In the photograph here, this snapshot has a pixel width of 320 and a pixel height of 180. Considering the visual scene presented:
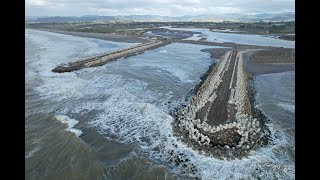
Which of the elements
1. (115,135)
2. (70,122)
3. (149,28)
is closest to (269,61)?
(115,135)

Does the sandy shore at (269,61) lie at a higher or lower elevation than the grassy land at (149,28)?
lower

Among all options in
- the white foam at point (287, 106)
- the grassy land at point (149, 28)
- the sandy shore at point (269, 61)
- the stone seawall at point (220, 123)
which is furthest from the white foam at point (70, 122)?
the grassy land at point (149, 28)

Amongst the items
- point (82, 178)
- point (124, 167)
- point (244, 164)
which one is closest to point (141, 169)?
point (124, 167)

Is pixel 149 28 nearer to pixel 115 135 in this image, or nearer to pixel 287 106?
pixel 287 106

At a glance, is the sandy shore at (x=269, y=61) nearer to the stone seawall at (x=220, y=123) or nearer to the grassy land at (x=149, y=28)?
the stone seawall at (x=220, y=123)

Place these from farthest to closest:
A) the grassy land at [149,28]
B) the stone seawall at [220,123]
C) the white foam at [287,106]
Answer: the grassy land at [149,28] < the white foam at [287,106] < the stone seawall at [220,123]

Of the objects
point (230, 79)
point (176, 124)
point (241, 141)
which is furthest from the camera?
point (230, 79)
